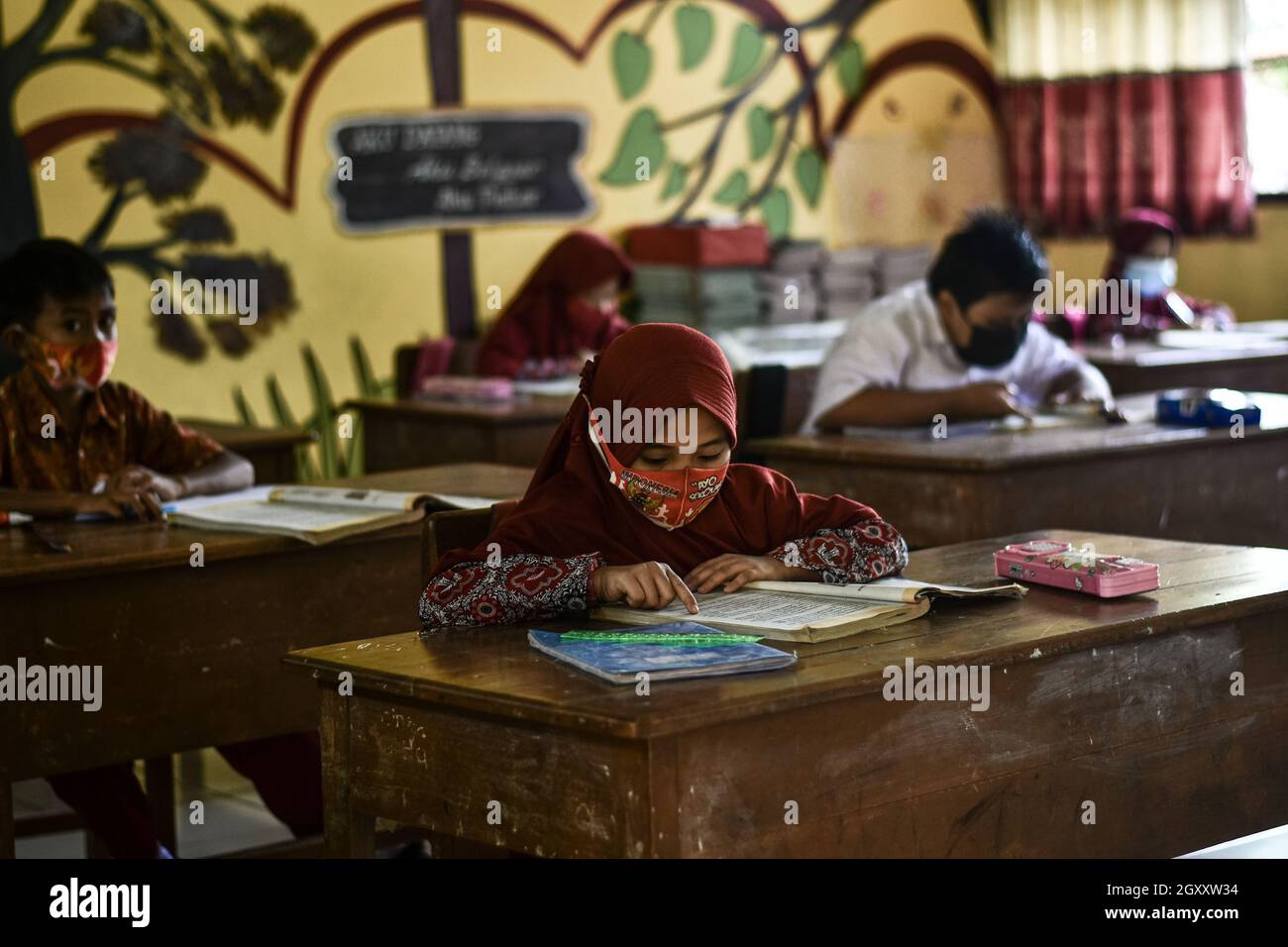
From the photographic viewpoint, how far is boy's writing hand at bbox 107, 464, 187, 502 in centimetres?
315

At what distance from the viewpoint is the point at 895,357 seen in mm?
4152

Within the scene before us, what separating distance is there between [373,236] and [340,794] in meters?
4.80

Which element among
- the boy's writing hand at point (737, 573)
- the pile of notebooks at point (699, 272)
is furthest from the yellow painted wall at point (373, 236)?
the boy's writing hand at point (737, 573)

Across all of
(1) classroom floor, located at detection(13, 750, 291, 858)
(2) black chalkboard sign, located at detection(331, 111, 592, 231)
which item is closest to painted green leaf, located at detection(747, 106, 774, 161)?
(2) black chalkboard sign, located at detection(331, 111, 592, 231)

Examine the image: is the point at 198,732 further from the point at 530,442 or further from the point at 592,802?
the point at 530,442

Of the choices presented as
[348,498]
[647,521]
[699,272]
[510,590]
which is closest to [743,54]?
[699,272]

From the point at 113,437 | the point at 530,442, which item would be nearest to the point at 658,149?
the point at 530,442

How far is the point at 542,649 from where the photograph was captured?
195 centimetres

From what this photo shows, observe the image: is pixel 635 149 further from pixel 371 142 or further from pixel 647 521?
pixel 647 521

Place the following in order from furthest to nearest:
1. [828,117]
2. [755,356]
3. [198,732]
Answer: [828,117], [755,356], [198,732]

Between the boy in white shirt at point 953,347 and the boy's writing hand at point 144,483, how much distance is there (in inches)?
60.6

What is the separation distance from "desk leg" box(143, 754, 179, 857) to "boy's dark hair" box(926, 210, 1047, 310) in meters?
2.02

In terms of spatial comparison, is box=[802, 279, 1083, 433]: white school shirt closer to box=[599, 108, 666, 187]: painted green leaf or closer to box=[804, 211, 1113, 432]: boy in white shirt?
box=[804, 211, 1113, 432]: boy in white shirt

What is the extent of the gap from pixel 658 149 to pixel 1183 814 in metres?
5.52
